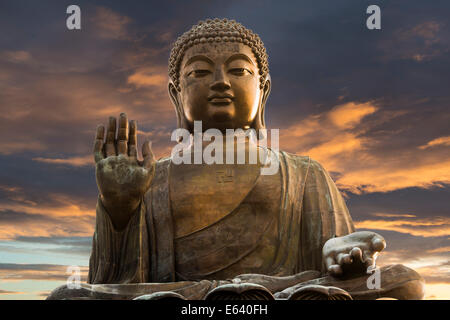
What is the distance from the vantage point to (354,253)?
259 inches

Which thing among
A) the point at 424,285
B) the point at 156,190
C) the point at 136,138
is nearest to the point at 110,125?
the point at 136,138

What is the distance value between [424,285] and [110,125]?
3677 mm

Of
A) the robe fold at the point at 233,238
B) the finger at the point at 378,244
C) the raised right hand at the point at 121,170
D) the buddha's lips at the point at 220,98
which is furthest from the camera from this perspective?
the buddha's lips at the point at 220,98

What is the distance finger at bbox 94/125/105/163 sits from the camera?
23.1 ft

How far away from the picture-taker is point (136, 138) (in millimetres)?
7207

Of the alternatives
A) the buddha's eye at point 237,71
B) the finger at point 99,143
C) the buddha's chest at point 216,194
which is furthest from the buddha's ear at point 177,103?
the finger at point 99,143

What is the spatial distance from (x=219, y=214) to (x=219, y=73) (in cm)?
173

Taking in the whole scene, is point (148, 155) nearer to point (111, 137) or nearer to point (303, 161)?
point (111, 137)

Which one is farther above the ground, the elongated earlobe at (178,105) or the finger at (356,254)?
the elongated earlobe at (178,105)

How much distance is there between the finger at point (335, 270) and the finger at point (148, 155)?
2.13 meters

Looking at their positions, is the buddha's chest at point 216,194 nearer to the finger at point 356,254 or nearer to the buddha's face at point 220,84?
the buddha's face at point 220,84

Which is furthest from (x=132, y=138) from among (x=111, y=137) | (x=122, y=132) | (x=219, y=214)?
(x=219, y=214)

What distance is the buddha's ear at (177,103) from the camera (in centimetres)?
873
